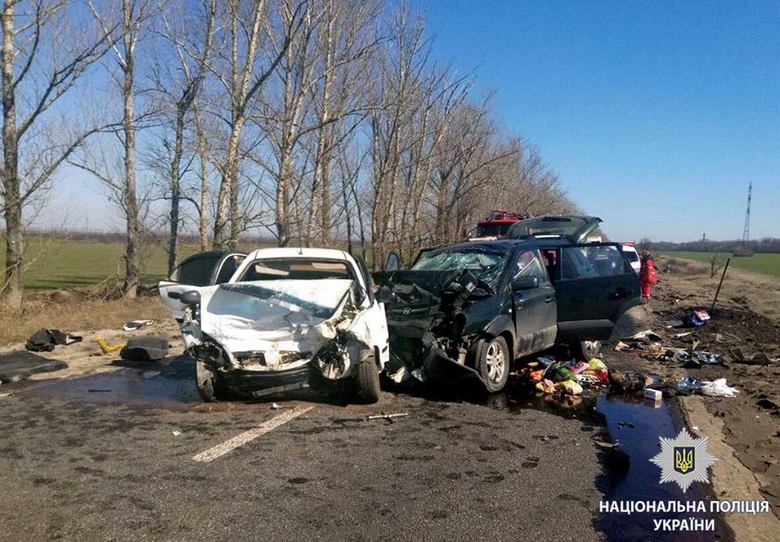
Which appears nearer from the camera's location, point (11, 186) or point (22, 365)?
point (22, 365)

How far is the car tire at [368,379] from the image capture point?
239 inches

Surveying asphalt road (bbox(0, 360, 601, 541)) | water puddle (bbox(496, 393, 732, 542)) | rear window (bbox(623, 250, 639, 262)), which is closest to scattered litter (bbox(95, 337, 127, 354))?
asphalt road (bbox(0, 360, 601, 541))

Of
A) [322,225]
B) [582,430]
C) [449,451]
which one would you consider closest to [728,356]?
[582,430]

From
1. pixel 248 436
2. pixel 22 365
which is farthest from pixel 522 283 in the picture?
pixel 22 365

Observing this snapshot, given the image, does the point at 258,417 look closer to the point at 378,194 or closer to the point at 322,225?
the point at 322,225

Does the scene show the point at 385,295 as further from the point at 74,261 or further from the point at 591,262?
the point at 74,261

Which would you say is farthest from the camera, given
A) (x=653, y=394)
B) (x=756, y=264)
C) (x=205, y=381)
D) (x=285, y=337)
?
(x=756, y=264)

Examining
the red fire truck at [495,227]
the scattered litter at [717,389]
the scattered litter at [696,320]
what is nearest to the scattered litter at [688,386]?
the scattered litter at [717,389]

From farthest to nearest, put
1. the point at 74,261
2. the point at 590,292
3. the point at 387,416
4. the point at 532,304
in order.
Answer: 1. the point at 74,261
2. the point at 590,292
3. the point at 532,304
4. the point at 387,416

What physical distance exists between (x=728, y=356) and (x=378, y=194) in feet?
46.5

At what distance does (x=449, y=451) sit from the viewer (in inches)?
193

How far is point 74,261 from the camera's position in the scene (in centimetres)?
4381

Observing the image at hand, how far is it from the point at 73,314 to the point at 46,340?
11.0 ft

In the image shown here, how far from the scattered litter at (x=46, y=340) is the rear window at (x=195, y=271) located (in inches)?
78.1
